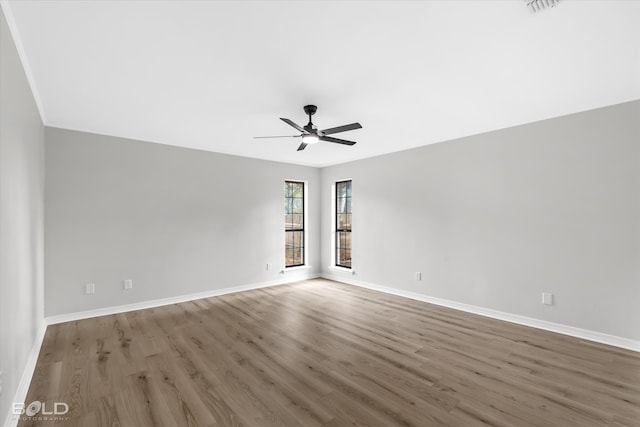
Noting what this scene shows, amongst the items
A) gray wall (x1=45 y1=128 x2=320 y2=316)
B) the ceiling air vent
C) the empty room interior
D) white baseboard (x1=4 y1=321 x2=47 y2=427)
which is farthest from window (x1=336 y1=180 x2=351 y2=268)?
white baseboard (x1=4 y1=321 x2=47 y2=427)

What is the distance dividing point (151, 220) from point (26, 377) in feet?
8.02

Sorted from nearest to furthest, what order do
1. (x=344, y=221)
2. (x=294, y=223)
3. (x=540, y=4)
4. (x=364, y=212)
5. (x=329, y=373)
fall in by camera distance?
1. (x=540, y=4)
2. (x=329, y=373)
3. (x=364, y=212)
4. (x=344, y=221)
5. (x=294, y=223)

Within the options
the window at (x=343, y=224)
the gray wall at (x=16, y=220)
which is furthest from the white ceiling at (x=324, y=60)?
the window at (x=343, y=224)

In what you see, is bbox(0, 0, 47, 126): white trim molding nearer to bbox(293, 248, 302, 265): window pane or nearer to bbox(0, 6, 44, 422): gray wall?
bbox(0, 6, 44, 422): gray wall

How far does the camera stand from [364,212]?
18.7 feet

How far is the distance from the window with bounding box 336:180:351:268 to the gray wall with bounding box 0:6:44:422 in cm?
483

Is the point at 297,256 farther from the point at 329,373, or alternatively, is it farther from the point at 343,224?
the point at 329,373

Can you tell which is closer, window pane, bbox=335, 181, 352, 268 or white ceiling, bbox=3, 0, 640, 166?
white ceiling, bbox=3, 0, 640, 166

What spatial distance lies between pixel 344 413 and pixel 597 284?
320cm

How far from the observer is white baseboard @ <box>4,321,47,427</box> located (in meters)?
1.87

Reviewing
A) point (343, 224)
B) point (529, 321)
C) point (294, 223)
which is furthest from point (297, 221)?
point (529, 321)

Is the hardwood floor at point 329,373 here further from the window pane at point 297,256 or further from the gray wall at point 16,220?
the window pane at point 297,256

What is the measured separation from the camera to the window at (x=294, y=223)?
20.6ft

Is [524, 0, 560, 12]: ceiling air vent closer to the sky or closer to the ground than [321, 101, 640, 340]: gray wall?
closer to the sky
